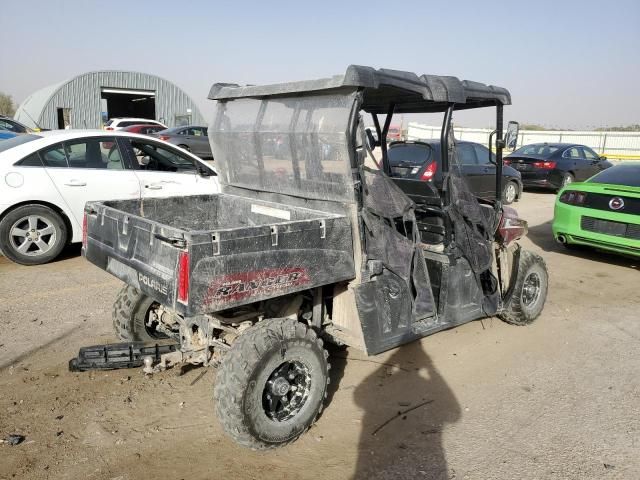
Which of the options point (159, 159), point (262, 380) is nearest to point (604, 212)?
point (262, 380)

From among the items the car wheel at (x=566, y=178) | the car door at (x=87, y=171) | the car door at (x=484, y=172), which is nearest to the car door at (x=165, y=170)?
the car door at (x=87, y=171)

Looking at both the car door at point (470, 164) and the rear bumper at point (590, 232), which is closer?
the rear bumper at point (590, 232)

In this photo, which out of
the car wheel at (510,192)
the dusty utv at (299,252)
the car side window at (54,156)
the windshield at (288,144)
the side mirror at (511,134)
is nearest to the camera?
the dusty utv at (299,252)

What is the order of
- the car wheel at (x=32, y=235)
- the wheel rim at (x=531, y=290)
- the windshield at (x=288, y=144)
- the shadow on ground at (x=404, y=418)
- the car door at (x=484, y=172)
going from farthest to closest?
the car door at (x=484, y=172) → the car wheel at (x=32, y=235) → the wheel rim at (x=531, y=290) → the windshield at (x=288, y=144) → the shadow on ground at (x=404, y=418)

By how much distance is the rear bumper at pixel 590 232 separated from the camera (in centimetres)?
700

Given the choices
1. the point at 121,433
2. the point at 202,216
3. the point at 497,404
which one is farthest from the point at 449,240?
the point at 121,433

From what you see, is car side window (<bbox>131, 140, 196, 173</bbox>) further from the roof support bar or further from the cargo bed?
the cargo bed

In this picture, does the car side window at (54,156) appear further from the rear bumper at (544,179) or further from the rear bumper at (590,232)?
the rear bumper at (544,179)

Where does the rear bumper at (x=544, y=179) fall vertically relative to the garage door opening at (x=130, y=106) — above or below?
below

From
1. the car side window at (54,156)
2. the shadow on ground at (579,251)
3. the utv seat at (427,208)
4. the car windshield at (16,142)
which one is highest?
the car windshield at (16,142)

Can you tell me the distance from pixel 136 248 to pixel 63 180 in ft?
13.9

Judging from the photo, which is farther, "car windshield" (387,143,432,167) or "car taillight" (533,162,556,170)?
"car taillight" (533,162,556,170)

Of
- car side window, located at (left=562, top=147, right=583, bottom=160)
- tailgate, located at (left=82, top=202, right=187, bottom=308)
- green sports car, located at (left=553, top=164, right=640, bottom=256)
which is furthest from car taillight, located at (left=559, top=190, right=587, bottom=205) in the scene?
car side window, located at (left=562, top=147, right=583, bottom=160)

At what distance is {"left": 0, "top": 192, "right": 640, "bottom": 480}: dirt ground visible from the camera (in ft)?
9.92
